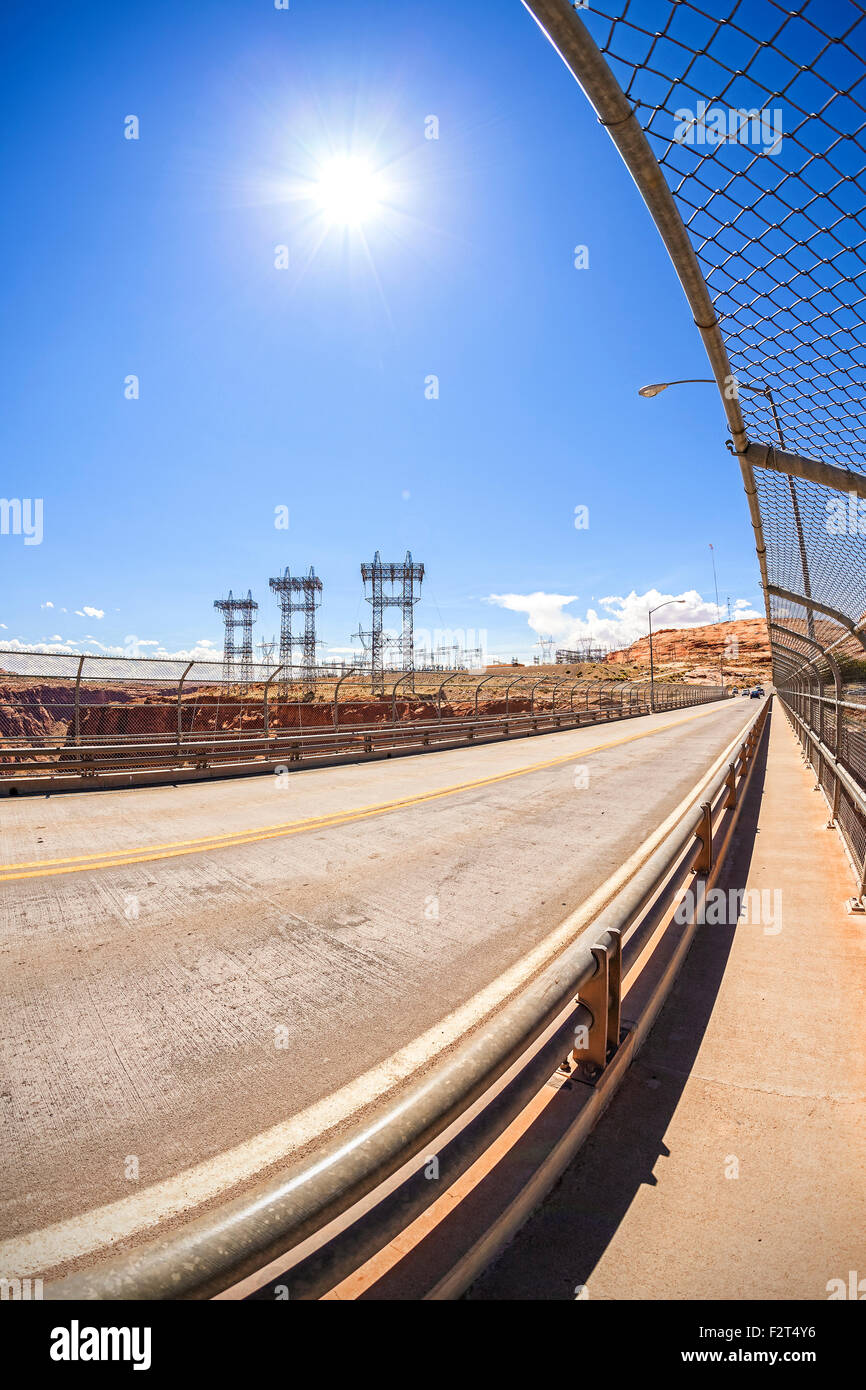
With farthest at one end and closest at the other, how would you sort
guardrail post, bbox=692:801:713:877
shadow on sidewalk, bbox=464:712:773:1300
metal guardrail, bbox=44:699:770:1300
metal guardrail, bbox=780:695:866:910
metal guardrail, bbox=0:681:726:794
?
metal guardrail, bbox=0:681:726:794, metal guardrail, bbox=780:695:866:910, guardrail post, bbox=692:801:713:877, shadow on sidewalk, bbox=464:712:773:1300, metal guardrail, bbox=44:699:770:1300

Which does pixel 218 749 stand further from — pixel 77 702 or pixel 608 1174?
pixel 608 1174

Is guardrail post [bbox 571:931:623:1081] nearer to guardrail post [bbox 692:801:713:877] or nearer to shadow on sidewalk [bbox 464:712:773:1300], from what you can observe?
shadow on sidewalk [bbox 464:712:773:1300]

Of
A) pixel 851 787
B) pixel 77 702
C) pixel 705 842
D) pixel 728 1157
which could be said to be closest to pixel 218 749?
pixel 77 702

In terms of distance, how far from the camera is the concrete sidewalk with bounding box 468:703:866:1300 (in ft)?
6.24

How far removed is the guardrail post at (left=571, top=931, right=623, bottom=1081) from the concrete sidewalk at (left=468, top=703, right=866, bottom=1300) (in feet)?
0.91

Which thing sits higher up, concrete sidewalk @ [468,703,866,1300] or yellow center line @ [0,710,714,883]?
yellow center line @ [0,710,714,883]

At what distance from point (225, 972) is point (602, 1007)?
2.51 metres

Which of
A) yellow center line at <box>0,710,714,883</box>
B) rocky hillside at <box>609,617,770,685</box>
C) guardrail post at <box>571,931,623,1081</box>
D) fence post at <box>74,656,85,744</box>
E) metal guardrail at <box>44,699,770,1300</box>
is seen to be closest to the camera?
metal guardrail at <box>44,699,770,1300</box>

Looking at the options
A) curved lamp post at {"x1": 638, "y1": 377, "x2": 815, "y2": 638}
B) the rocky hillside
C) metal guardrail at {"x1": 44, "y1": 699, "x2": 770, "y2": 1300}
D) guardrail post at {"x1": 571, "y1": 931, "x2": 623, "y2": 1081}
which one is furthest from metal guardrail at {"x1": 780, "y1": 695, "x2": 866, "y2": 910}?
the rocky hillside

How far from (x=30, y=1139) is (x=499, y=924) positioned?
10.3ft

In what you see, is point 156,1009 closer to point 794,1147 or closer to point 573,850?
point 794,1147

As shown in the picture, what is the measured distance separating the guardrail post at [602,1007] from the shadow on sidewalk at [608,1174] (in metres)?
0.27
